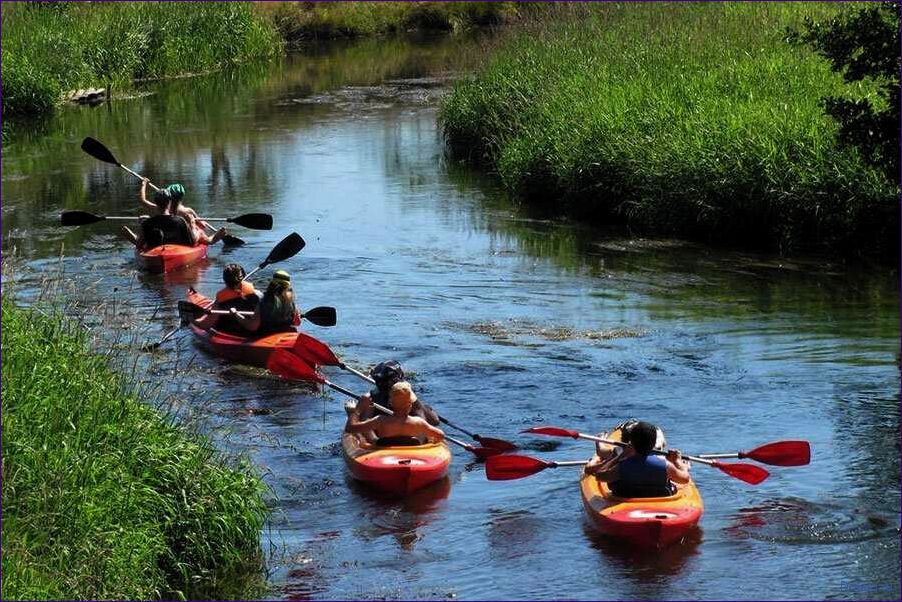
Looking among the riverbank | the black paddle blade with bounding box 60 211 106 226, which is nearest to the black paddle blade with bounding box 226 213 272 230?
the black paddle blade with bounding box 60 211 106 226

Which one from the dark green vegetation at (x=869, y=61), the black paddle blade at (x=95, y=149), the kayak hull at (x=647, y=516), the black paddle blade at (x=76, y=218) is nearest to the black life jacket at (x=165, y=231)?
the black paddle blade at (x=76, y=218)

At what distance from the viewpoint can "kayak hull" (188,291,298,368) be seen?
1188 centimetres

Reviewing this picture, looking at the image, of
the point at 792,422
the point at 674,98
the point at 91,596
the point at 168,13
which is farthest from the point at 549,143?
the point at 168,13

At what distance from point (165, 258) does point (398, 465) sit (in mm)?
6906

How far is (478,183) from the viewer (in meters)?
19.4

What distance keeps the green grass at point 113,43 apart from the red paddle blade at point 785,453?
740 inches

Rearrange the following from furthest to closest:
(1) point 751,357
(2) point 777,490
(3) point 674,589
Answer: (1) point 751,357 → (2) point 777,490 → (3) point 674,589

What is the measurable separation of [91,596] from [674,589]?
3076mm

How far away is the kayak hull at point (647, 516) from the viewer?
804 centimetres

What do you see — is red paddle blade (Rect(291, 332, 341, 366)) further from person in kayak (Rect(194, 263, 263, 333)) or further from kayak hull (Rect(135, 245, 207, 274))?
kayak hull (Rect(135, 245, 207, 274))

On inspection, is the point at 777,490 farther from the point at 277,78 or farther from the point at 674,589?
the point at 277,78

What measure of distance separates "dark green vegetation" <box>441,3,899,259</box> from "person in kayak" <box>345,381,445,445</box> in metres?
6.38

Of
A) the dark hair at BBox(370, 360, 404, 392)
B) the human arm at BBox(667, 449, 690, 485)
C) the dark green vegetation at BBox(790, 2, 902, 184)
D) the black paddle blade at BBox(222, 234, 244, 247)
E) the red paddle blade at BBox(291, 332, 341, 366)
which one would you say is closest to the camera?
the human arm at BBox(667, 449, 690, 485)

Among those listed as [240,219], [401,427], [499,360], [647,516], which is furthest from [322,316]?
[647,516]
